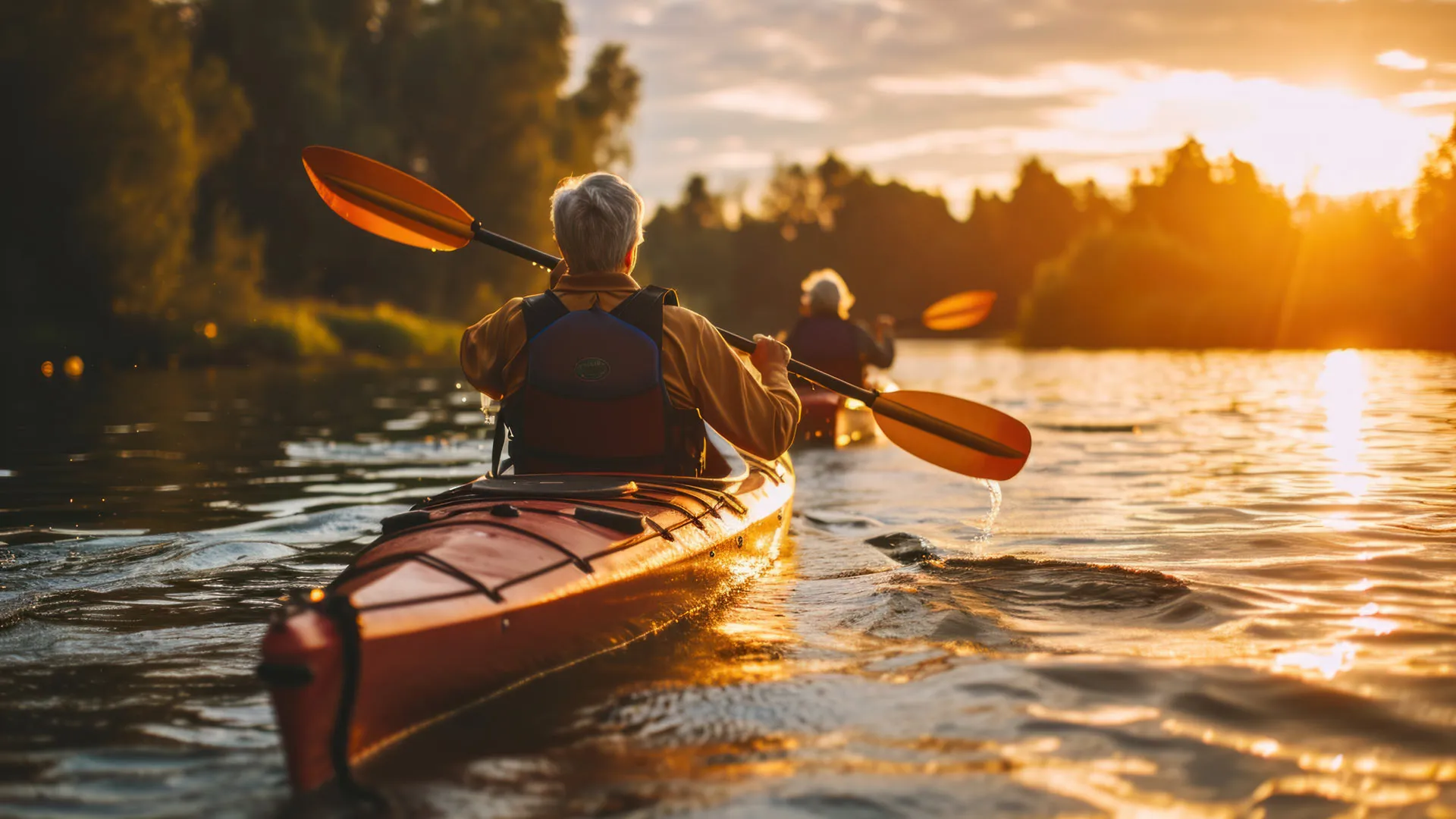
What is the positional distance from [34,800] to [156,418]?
962cm

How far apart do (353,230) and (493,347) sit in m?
26.1

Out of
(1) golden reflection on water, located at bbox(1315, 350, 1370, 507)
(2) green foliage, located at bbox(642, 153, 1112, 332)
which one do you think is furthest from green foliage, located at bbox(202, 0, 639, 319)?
(2) green foliage, located at bbox(642, 153, 1112, 332)

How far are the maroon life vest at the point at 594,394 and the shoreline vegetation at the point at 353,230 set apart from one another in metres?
17.4

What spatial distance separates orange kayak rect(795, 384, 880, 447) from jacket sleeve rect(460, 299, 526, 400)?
5242mm

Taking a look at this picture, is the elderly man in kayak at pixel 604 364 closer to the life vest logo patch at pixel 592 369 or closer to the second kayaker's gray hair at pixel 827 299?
the life vest logo patch at pixel 592 369

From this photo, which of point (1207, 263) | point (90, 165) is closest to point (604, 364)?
point (90, 165)

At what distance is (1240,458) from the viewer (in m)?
8.24

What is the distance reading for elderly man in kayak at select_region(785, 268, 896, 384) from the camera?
939 cm

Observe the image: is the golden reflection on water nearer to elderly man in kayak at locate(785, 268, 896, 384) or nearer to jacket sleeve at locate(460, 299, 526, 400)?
elderly man in kayak at locate(785, 268, 896, 384)

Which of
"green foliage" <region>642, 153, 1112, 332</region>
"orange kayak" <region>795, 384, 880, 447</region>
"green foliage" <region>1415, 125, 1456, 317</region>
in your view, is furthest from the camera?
"green foliage" <region>642, 153, 1112, 332</region>

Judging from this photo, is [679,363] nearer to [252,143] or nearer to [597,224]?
[597,224]

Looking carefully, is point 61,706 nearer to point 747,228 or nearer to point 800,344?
point 800,344

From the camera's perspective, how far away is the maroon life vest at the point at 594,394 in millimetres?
3570

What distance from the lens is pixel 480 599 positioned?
9.00 feet
